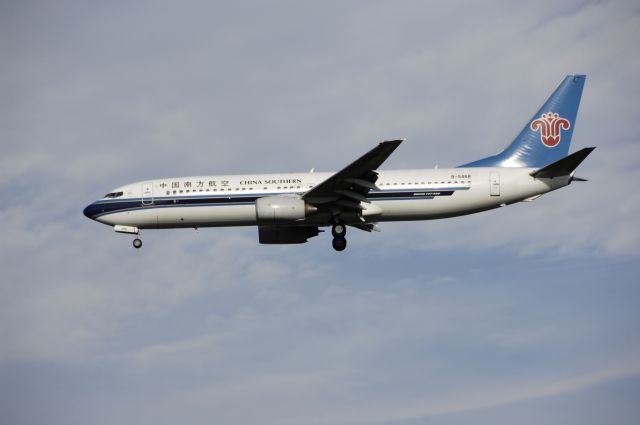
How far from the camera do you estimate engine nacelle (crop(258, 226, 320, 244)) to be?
42.3m

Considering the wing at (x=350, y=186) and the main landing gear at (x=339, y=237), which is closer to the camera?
the wing at (x=350, y=186)

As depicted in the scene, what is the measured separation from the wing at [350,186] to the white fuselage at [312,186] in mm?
694

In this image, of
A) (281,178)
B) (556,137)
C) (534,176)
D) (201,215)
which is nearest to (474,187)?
(534,176)

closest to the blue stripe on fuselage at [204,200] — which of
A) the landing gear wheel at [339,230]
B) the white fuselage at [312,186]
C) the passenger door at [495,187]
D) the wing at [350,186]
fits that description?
the white fuselage at [312,186]

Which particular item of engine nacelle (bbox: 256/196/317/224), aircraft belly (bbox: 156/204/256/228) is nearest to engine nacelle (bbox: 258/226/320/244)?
aircraft belly (bbox: 156/204/256/228)

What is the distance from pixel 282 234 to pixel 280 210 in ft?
14.0

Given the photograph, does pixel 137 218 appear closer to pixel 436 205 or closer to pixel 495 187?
pixel 436 205

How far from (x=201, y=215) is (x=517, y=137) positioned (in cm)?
1566

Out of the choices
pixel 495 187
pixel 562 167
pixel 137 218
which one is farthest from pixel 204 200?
pixel 562 167

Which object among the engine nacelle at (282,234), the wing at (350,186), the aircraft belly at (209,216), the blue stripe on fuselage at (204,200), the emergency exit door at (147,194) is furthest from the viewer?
the engine nacelle at (282,234)

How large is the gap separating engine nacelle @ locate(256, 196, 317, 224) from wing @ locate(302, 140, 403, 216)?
0.53 meters

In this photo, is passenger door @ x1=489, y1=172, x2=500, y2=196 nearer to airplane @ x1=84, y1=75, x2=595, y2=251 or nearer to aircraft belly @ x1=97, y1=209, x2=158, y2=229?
airplane @ x1=84, y1=75, x2=595, y2=251

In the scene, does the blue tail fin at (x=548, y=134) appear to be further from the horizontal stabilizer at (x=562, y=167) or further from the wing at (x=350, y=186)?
the wing at (x=350, y=186)

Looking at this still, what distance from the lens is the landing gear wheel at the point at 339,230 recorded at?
40219 millimetres
